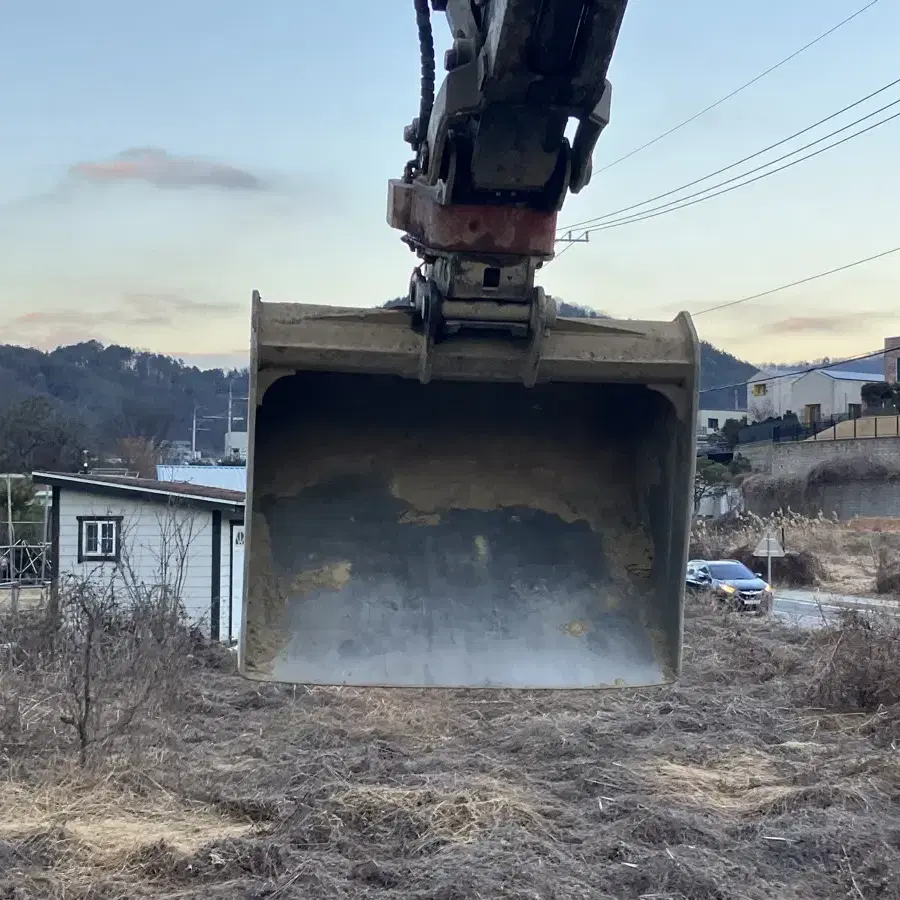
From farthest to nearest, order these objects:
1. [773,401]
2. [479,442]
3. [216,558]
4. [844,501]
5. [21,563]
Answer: [773,401]
[844,501]
[21,563]
[216,558]
[479,442]

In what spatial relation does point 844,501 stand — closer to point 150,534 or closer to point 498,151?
point 150,534

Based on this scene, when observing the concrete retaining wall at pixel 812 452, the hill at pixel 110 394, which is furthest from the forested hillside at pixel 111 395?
the concrete retaining wall at pixel 812 452

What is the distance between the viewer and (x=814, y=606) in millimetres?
19375

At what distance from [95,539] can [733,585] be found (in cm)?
1056

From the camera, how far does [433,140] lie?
11.6 feet

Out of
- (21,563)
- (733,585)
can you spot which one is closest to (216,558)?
(733,585)

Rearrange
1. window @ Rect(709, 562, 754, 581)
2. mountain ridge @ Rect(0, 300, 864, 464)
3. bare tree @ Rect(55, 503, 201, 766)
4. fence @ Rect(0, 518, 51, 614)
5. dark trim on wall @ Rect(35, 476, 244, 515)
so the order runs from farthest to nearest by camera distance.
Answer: mountain ridge @ Rect(0, 300, 864, 464) → fence @ Rect(0, 518, 51, 614) → window @ Rect(709, 562, 754, 581) → dark trim on wall @ Rect(35, 476, 244, 515) → bare tree @ Rect(55, 503, 201, 766)

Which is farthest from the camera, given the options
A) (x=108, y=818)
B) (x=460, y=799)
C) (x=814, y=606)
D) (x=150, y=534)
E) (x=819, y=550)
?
(x=819, y=550)

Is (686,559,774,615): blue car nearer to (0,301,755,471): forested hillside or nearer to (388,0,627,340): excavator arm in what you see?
(388,0,627,340): excavator arm

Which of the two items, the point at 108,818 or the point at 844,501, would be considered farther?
the point at 844,501

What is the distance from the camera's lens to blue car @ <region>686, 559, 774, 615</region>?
59.0 feet

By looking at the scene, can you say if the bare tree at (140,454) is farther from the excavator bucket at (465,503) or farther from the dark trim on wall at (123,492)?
the excavator bucket at (465,503)

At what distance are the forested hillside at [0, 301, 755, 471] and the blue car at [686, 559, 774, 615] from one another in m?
34.5

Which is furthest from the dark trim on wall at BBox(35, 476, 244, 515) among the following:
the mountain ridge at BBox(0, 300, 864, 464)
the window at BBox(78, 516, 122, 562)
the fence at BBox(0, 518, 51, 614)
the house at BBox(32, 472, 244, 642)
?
the mountain ridge at BBox(0, 300, 864, 464)
